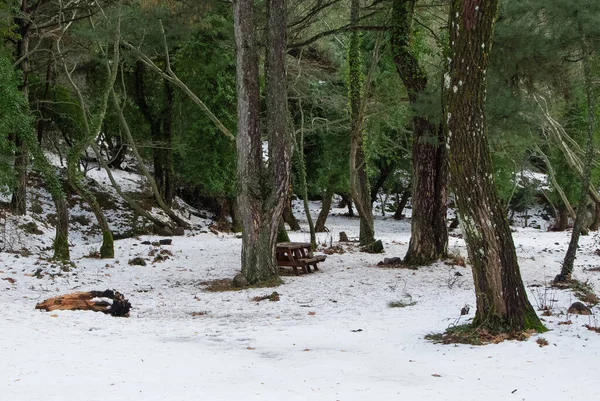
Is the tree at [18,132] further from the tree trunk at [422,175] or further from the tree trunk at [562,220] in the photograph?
the tree trunk at [562,220]

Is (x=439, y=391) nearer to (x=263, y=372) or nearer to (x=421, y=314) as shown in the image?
(x=263, y=372)

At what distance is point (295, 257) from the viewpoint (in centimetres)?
1227

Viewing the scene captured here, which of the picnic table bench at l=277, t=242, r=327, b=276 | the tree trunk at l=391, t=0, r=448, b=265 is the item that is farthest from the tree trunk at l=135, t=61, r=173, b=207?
the tree trunk at l=391, t=0, r=448, b=265

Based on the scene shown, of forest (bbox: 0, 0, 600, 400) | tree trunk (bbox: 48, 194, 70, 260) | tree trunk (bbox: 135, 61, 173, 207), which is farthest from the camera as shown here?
tree trunk (bbox: 135, 61, 173, 207)

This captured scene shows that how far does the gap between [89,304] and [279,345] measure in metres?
3.18

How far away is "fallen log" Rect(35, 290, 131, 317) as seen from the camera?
842 centimetres

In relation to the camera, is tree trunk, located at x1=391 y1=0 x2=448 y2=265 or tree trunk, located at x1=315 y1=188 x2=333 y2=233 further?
tree trunk, located at x1=315 y1=188 x2=333 y2=233

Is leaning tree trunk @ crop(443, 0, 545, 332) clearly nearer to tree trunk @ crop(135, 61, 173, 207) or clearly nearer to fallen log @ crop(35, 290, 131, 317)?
fallen log @ crop(35, 290, 131, 317)

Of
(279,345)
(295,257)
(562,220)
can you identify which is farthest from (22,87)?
(562,220)

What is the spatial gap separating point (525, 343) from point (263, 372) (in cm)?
257

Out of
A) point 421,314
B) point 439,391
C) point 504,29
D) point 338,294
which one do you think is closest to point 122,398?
point 439,391

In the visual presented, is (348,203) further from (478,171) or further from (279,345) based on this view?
(478,171)

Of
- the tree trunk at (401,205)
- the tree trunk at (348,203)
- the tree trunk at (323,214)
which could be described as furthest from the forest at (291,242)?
the tree trunk at (401,205)

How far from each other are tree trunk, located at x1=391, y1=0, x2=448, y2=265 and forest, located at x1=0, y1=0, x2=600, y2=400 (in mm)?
41
